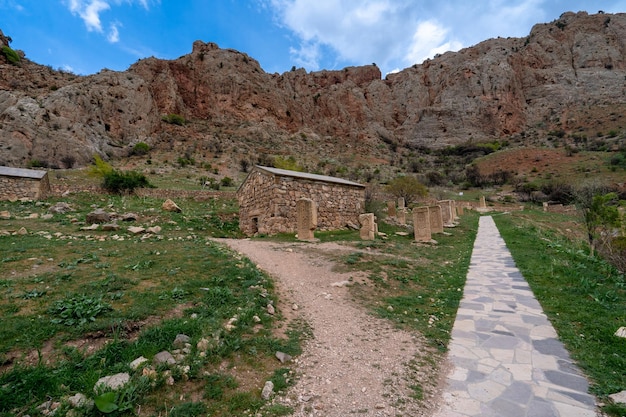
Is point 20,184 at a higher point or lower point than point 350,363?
higher

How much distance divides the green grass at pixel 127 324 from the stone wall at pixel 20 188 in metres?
10.9

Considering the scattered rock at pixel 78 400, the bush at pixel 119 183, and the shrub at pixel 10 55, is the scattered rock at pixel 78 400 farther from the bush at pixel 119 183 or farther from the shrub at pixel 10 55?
the shrub at pixel 10 55

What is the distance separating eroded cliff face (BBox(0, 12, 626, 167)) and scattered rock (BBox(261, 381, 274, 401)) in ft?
141

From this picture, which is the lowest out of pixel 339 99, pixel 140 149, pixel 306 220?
pixel 306 220

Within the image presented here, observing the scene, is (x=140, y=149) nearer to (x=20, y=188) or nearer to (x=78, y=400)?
(x=20, y=188)

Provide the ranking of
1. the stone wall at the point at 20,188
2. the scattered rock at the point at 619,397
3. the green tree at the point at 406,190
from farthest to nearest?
the green tree at the point at 406,190
the stone wall at the point at 20,188
the scattered rock at the point at 619,397

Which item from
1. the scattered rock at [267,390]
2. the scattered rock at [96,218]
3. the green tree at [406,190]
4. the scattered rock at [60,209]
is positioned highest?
the green tree at [406,190]

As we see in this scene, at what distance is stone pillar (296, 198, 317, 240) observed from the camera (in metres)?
12.4

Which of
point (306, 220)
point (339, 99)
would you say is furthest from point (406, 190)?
point (339, 99)

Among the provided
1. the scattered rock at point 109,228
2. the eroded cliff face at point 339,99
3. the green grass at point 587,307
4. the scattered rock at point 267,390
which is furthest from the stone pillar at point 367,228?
the eroded cliff face at point 339,99

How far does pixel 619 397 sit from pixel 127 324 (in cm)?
544

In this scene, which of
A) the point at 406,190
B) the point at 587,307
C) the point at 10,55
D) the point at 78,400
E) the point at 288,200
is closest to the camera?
the point at 78,400

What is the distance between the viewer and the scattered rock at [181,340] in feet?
10.7

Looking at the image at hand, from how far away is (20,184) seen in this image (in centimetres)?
1543
